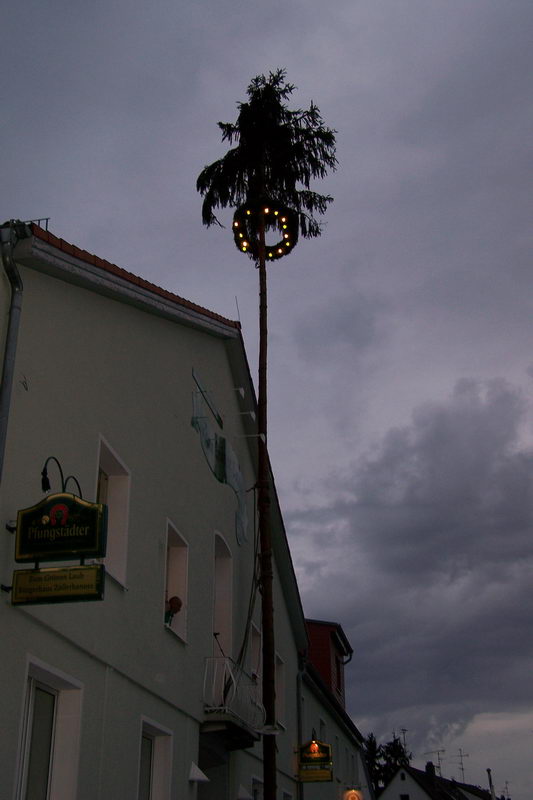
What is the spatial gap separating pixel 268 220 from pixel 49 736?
12671mm

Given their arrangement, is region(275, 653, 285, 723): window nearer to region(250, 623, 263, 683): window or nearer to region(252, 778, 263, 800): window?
region(250, 623, 263, 683): window

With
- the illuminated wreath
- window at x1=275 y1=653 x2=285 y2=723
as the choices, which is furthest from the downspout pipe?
window at x1=275 y1=653 x2=285 y2=723

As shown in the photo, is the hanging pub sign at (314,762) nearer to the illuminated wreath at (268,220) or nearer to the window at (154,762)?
the window at (154,762)

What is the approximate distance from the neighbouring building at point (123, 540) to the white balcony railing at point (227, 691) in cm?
3

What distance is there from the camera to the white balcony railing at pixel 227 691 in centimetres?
1376

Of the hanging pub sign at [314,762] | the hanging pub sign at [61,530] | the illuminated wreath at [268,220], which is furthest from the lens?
the hanging pub sign at [314,762]

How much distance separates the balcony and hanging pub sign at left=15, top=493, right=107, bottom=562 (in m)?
7.14

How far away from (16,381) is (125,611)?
3.50 meters

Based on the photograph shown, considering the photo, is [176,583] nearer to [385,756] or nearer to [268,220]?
[268,220]

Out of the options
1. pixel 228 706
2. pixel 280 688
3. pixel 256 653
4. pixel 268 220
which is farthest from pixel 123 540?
pixel 280 688

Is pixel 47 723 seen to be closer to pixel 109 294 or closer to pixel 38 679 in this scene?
pixel 38 679

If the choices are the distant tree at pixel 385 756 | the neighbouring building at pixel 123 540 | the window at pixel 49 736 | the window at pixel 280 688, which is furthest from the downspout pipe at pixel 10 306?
the distant tree at pixel 385 756

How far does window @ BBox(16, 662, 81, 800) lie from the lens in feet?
26.4

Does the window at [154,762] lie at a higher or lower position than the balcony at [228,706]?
lower
